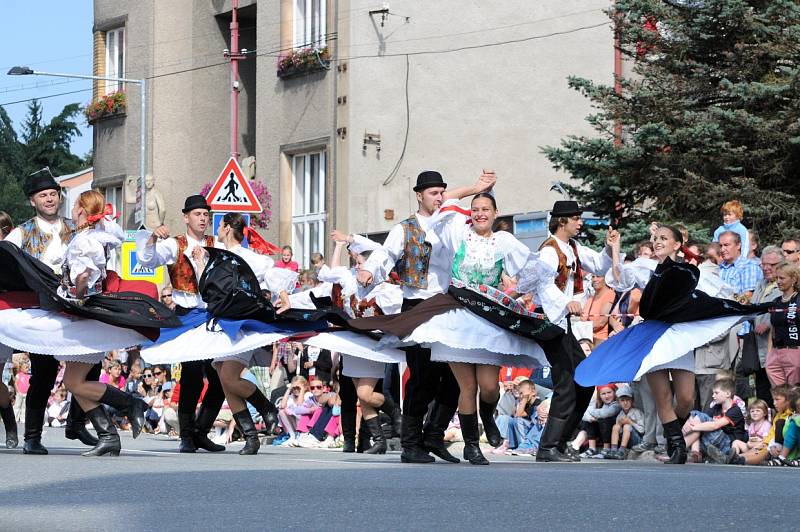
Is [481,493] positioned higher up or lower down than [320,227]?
lower down

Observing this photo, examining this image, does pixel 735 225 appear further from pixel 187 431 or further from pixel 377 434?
pixel 187 431

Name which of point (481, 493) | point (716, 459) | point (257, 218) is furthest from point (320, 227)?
point (481, 493)

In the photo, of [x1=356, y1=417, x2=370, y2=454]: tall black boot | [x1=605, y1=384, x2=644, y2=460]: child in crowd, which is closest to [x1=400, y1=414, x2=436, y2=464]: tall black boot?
[x1=356, y1=417, x2=370, y2=454]: tall black boot

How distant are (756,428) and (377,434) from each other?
10.6ft

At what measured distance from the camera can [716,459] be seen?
13.1 m

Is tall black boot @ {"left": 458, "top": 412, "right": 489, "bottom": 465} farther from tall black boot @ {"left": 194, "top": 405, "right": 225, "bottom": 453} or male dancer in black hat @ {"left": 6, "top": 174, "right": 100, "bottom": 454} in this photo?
tall black boot @ {"left": 194, "top": 405, "right": 225, "bottom": 453}

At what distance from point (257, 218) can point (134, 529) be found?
950 inches

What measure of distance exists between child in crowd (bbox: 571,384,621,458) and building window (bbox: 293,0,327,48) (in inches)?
640

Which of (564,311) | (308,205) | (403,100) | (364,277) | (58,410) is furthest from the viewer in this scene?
(308,205)

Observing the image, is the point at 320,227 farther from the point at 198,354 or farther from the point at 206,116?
the point at 198,354

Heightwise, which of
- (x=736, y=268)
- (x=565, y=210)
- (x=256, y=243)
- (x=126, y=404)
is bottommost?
(x=126, y=404)

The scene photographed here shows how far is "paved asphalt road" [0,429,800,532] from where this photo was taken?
6.53 m

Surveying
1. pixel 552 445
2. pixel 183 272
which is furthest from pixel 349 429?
pixel 552 445

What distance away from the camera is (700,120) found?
19719 mm
